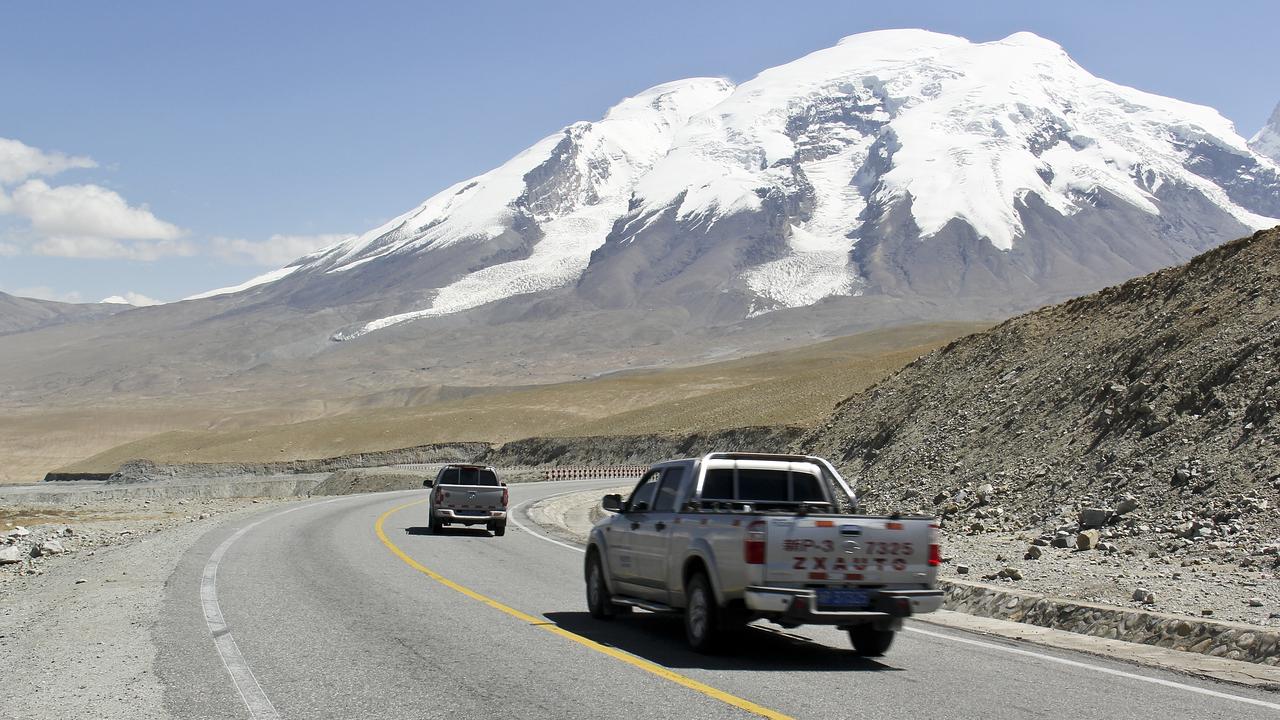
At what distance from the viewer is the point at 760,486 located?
41.3 feet

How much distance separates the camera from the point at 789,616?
427 inches

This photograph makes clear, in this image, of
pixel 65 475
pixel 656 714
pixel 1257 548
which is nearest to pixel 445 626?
pixel 656 714

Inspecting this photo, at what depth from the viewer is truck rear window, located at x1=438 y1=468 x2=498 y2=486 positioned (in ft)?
92.0

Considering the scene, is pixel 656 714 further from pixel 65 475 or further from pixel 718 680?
pixel 65 475

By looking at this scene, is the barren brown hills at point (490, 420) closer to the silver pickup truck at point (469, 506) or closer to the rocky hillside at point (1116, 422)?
the rocky hillside at point (1116, 422)

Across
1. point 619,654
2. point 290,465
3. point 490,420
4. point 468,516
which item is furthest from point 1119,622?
point 490,420

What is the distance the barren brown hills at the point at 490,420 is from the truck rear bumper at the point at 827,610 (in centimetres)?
6321

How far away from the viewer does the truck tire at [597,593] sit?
13.6 metres

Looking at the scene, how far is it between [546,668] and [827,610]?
2420 millimetres

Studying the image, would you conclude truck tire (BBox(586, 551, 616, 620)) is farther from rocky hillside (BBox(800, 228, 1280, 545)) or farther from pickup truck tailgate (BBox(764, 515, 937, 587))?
rocky hillside (BBox(800, 228, 1280, 545))

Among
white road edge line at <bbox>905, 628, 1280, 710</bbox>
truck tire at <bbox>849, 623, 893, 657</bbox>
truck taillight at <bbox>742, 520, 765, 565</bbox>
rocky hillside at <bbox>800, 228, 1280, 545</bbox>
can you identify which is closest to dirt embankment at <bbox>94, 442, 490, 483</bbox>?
rocky hillside at <bbox>800, 228, 1280, 545</bbox>

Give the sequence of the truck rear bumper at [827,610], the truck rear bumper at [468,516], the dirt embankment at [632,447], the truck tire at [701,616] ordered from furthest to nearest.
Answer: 1. the dirt embankment at [632,447]
2. the truck rear bumper at [468,516]
3. the truck tire at [701,616]
4. the truck rear bumper at [827,610]

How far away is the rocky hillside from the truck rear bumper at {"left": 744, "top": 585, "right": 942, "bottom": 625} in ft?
27.3

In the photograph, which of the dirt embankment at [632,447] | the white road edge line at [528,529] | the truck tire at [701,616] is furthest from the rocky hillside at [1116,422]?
the dirt embankment at [632,447]
